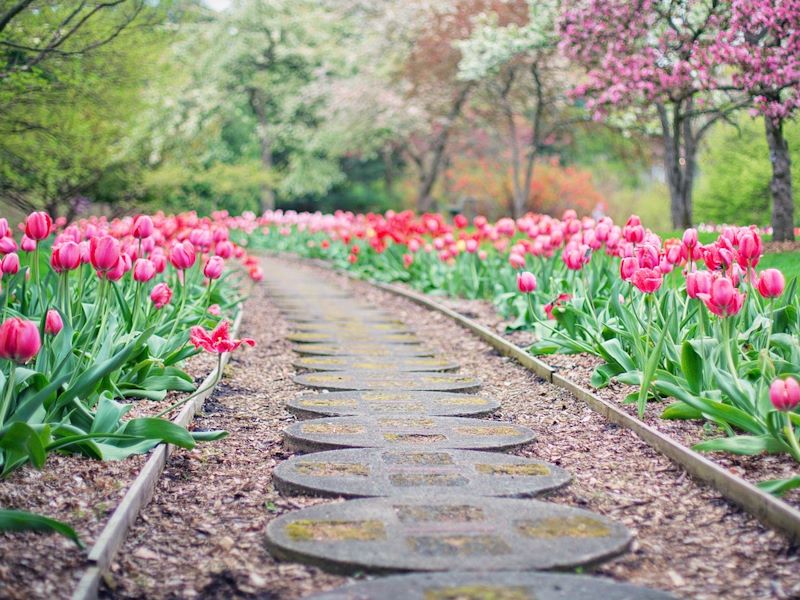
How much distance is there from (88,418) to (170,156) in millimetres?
20399

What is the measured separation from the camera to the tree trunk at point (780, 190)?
40.6 feet

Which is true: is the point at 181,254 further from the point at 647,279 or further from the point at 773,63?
the point at 773,63

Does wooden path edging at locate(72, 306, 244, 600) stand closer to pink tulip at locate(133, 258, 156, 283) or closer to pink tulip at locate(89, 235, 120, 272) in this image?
pink tulip at locate(89, 235, 120, 272)

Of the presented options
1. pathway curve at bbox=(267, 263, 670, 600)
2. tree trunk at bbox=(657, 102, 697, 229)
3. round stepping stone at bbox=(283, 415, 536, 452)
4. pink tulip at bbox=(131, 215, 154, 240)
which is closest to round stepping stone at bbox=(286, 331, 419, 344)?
pathway curve at bbox=(267, 263, 670, 600)

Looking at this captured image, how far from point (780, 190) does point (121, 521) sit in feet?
36.6

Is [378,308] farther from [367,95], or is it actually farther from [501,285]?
[367,95]

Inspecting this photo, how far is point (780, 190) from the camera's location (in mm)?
12453

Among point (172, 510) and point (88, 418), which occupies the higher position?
point (88, 418)

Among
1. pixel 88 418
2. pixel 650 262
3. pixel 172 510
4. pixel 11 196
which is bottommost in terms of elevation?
pixel 172 510

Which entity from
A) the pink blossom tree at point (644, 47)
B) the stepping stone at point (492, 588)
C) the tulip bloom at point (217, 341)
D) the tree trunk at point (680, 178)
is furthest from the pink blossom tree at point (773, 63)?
the stepping stone at point (492, 588)

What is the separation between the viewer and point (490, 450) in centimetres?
473

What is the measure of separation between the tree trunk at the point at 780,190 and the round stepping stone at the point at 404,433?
28.2ft

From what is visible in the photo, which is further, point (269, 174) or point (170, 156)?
point (269, 174)

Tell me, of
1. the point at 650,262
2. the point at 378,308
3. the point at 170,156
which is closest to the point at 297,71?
the point at 170,156
